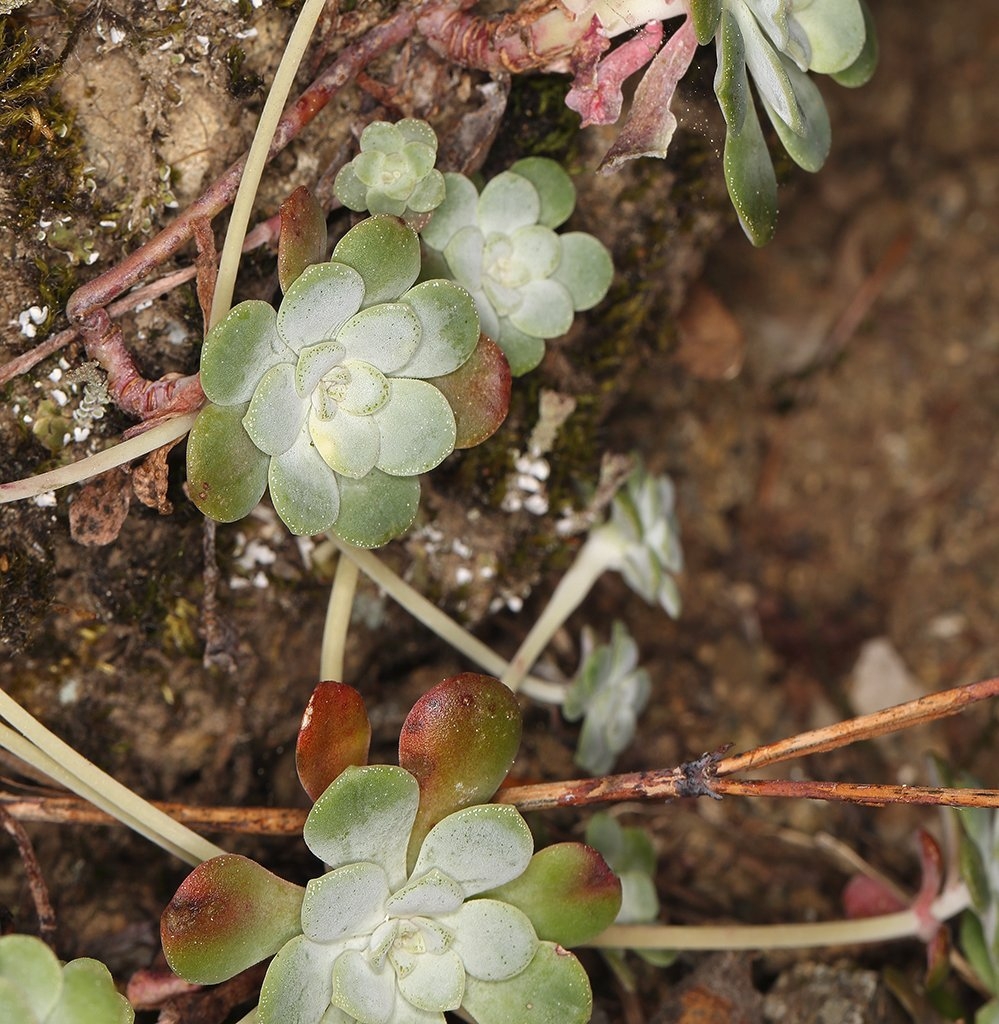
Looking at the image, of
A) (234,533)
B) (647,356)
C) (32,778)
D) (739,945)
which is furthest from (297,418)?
(739,945)

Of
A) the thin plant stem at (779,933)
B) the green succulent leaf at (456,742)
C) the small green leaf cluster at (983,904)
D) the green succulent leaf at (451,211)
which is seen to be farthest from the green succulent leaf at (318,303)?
the small green leaf cluster at (983,904)

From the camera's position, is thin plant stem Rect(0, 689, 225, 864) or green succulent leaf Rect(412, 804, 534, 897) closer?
green succulent leaf Rect(412, 804, 534, 897)

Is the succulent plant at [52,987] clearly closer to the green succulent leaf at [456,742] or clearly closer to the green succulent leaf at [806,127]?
the green succulent leaf at [456,742]

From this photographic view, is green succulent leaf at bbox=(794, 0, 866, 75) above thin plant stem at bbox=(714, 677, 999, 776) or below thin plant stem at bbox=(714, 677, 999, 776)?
above

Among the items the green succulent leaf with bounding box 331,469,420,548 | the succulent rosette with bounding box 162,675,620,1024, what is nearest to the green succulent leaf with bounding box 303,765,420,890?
the succulent rosette with bounding box 162,675,620,1024

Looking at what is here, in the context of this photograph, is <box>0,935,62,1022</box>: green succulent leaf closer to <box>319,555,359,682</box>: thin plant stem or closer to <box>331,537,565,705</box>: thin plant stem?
<box>319,555,359,682</box>: thin plant stem

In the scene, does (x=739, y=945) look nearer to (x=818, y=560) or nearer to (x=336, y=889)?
(x=336, y=889)
